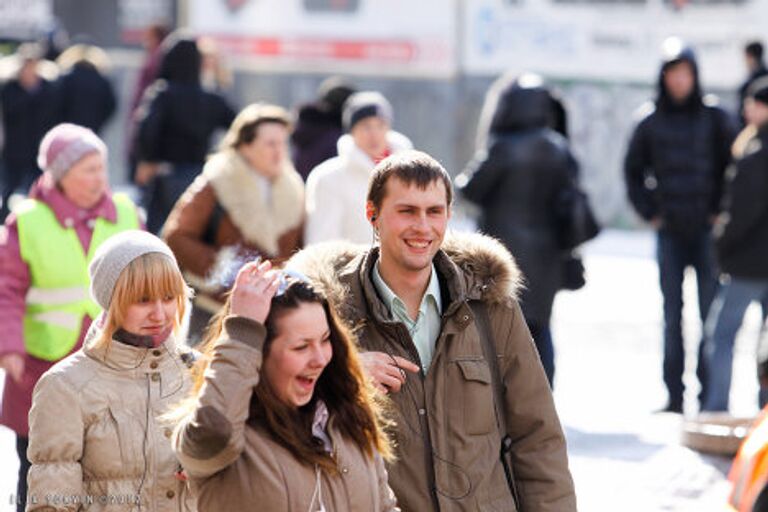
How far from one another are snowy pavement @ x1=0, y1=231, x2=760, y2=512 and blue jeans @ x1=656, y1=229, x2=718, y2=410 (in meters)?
0.21

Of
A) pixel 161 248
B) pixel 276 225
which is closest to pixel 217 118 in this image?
pixel 276 225

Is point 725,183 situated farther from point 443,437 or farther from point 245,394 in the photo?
point 245,394

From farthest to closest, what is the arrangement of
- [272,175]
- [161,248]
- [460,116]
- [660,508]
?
[460,116] → [272,175] → [660,508] → [161,248]

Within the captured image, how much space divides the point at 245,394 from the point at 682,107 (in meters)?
7.72

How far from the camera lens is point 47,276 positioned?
24.3 feet

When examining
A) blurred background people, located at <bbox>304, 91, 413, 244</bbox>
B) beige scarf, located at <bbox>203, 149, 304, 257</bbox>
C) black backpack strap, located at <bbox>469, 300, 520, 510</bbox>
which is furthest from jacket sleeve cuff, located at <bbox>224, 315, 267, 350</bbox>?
beige scarf, located at <bbox>203, 149, 304, 257</bbox>

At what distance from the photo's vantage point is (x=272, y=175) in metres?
9.59

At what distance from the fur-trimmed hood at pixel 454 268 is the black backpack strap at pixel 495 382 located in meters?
0.04

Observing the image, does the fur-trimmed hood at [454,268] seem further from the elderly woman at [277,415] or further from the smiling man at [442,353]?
the elderly woman at [277,415]

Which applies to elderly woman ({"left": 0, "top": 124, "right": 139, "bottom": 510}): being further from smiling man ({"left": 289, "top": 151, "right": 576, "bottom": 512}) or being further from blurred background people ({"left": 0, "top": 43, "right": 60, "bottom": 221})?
blurred background people ({"left": 0, "top": 43, "right": 60, "bottom": 221})

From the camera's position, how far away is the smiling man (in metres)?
5.05

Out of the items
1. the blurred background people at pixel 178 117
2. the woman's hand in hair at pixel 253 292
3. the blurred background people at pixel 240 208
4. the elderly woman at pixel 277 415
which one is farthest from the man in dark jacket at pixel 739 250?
the woman's hand in hair at pixel 253 292

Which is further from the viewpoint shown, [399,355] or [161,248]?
[161,248]

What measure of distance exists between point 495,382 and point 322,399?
0.74 metres
